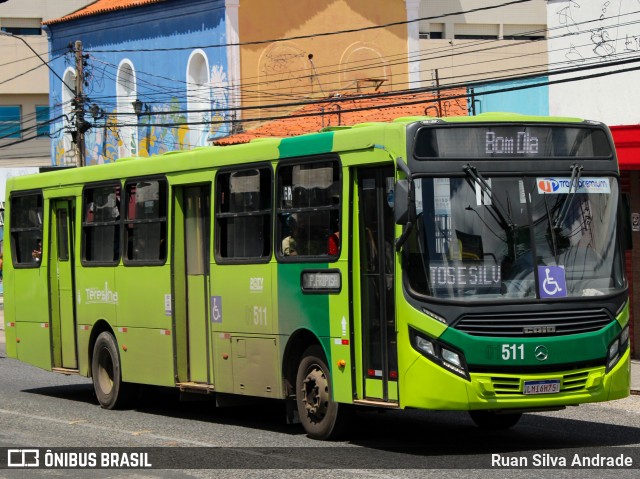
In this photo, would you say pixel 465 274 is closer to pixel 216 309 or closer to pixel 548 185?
pixel 548 185

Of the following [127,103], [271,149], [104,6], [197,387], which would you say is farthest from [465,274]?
[104,6]

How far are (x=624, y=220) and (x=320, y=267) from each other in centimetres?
292

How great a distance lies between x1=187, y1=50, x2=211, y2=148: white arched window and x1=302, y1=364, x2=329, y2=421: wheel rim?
32362 mm

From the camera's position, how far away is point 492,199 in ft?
40.5

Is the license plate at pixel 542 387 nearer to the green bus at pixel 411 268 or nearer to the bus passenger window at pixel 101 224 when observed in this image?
the green bus at pixel 411 268

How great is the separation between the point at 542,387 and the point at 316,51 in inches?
1423

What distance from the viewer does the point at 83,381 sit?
21812mm

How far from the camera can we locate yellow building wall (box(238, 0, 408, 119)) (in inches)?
1804

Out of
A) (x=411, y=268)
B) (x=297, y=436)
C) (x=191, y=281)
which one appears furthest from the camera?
(x=191, y=281)

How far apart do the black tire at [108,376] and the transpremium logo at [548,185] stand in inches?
267

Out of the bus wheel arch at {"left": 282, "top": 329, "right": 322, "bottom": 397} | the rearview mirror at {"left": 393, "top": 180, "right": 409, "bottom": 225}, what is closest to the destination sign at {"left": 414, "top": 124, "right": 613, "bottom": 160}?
the rearview mirror at {"left": 393, "top": 180, "right": 409, "bottom": 225}

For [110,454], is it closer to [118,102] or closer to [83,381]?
[83,381]

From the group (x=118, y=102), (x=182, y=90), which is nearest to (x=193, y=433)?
(x=182, y=90)

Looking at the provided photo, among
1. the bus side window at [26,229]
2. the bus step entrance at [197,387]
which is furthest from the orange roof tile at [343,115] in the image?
the bus step entrance at [197,387]
